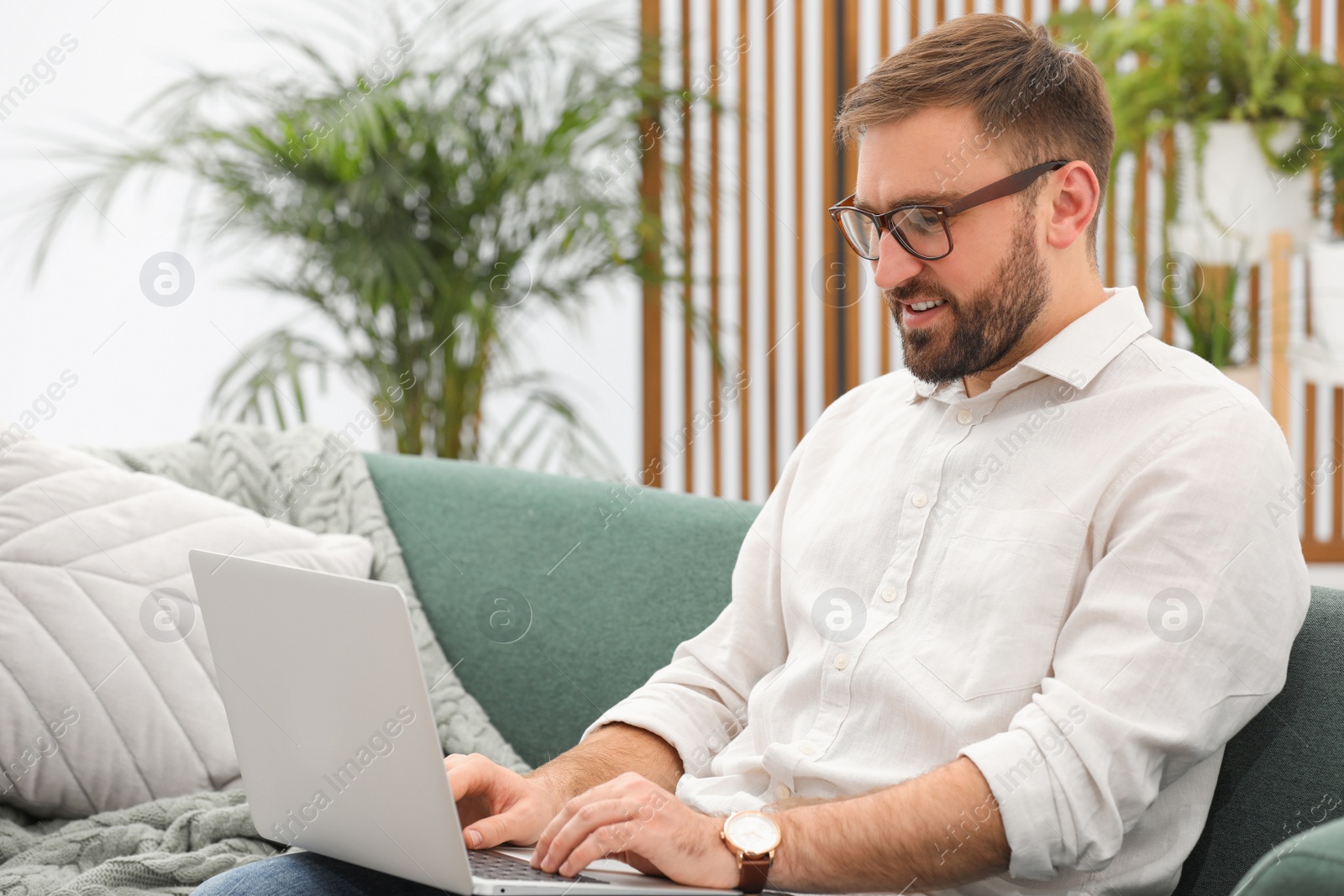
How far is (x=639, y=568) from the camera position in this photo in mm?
1667

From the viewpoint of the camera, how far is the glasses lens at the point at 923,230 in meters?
1.15

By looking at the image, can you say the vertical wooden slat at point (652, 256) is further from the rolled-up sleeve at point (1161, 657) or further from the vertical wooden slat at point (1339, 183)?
the rolled-up sleeve at point (1161, 657)

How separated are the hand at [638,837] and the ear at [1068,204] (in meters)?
0.64

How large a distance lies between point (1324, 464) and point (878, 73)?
2.24 metres

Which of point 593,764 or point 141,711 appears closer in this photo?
point 593,764

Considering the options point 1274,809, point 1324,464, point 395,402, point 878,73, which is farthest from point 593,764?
point 1324,464

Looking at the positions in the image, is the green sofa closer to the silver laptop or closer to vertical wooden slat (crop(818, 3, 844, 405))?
the silver laptop

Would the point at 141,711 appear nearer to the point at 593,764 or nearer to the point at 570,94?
the point at 593,764

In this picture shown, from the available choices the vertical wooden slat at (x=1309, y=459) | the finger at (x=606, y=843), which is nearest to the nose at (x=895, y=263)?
the finger at (x=606, y=843)

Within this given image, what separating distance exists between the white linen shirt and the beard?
0.04 meters

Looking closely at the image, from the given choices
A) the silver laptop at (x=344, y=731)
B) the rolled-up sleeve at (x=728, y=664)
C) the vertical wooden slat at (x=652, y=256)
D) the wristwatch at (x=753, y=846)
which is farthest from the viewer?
the vertical wooden slat at (x=652, y=256)

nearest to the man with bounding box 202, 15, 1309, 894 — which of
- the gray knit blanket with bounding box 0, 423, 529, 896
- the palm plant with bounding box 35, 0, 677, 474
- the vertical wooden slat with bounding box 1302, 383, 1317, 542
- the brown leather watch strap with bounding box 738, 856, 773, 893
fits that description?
the brown leather watch strap with bounding box 738, 856, 773, 893

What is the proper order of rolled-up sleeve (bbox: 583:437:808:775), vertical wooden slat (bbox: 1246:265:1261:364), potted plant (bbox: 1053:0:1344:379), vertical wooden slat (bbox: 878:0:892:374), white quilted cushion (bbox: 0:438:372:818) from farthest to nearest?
1. vertical wooden slat (bbox: 878:0:892:374)
2. vertical wooden slat (bbox: 1246:265:1261:364)
3. potted plant (bbox: 1053:0:1344:379)
4. white quilted cushion (bbox: 0:438:372:818)
5. rolled-up sleeve (bbox: 583:437:808:775)

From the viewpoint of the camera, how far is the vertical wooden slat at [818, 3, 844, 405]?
2.99m
